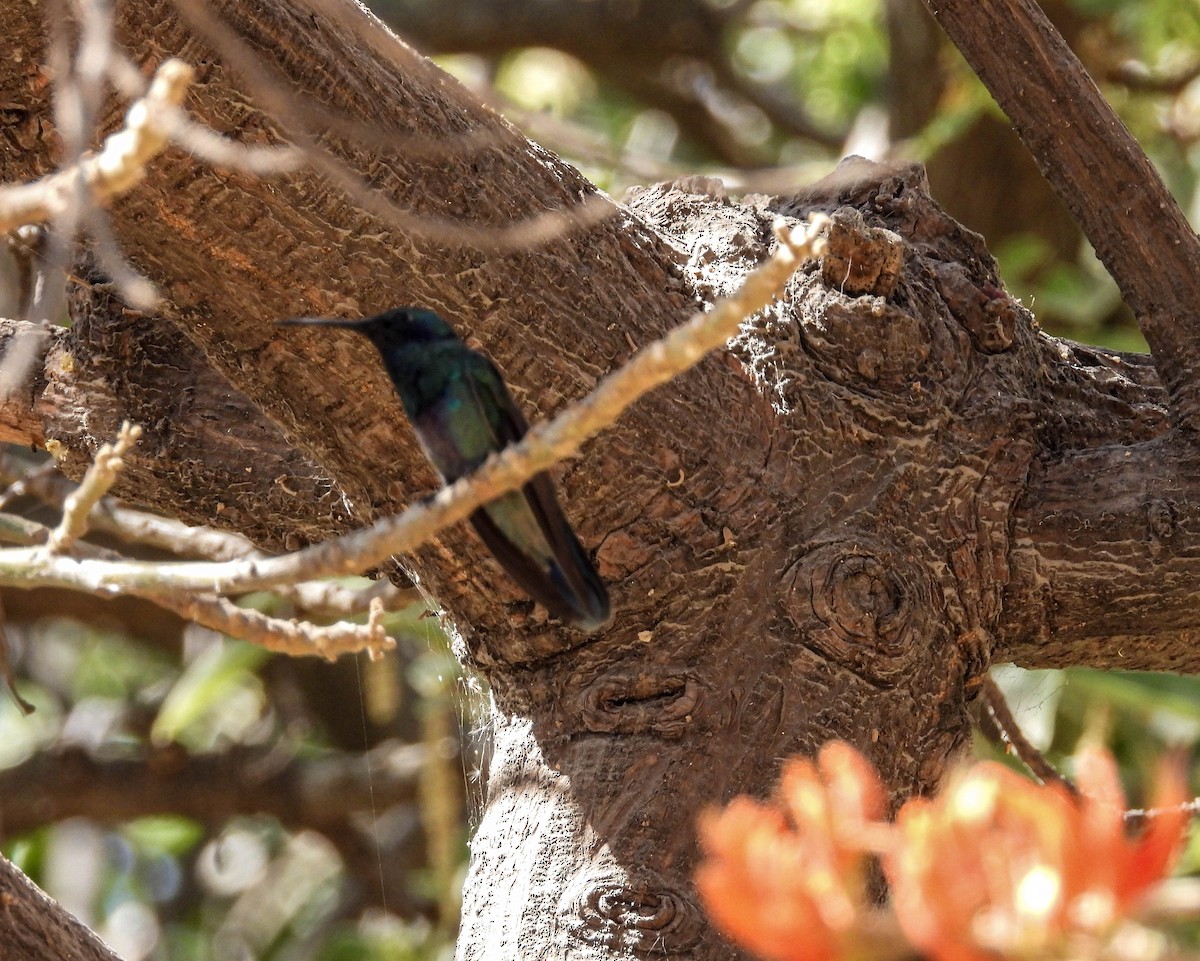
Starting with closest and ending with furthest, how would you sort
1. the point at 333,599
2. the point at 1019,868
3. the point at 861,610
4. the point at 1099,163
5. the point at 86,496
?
the point at 1019,868, the point at 86,496, the point at 861,610, the point at 1099,163, the point at 333,599

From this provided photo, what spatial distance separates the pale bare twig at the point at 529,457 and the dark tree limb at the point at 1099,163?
5.42 ft

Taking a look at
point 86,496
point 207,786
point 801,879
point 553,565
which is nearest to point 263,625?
point 553,565

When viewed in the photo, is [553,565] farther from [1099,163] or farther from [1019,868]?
[1099,163]

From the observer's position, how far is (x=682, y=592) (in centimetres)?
253

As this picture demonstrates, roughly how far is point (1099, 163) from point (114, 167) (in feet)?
7.62

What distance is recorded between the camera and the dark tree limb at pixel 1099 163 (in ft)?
9.31

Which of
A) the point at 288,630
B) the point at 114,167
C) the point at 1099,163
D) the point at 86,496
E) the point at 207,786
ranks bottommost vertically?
the point at 86,496

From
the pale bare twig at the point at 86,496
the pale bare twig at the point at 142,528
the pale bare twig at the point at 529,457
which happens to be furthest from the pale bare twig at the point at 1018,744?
the pale bare twig at the point at 86,496

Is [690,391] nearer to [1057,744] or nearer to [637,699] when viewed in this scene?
[637,699]

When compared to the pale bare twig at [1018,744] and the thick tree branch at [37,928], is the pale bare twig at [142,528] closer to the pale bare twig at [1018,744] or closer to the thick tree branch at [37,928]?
the thick tree branch at [37,928]

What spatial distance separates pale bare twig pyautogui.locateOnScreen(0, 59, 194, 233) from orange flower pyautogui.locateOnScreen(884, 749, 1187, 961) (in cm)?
81

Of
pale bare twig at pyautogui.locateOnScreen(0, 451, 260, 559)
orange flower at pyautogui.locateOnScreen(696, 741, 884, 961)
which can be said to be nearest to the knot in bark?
orange flower at pyautogui.locateOnScreen(696, 741, 884, 961)

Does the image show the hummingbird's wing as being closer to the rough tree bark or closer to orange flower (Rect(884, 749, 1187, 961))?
the rough tree bark

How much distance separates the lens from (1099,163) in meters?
2.86
